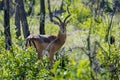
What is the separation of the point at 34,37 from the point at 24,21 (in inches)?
166

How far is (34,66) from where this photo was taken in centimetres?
730

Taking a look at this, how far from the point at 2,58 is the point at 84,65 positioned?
15.1 ft

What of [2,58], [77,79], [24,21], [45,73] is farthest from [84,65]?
[24,21]

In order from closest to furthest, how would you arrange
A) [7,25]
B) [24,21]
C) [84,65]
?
[84,65], [7,25], [24,21]

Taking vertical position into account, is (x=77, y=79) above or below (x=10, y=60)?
above

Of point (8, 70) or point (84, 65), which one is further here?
point (8, 70)

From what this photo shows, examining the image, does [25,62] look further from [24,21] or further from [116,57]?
[24,21]

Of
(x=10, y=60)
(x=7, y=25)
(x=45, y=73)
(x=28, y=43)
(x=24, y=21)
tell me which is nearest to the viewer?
(x=45, y=73)

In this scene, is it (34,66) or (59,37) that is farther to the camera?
(59,37)

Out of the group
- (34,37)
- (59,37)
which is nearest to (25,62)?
(34,37)

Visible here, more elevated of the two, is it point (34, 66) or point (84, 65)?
point (84, 65)

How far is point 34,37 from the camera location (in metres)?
12.4

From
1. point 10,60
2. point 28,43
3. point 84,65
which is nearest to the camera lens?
point 84,65

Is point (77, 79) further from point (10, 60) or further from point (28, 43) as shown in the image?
point (28, 43)
